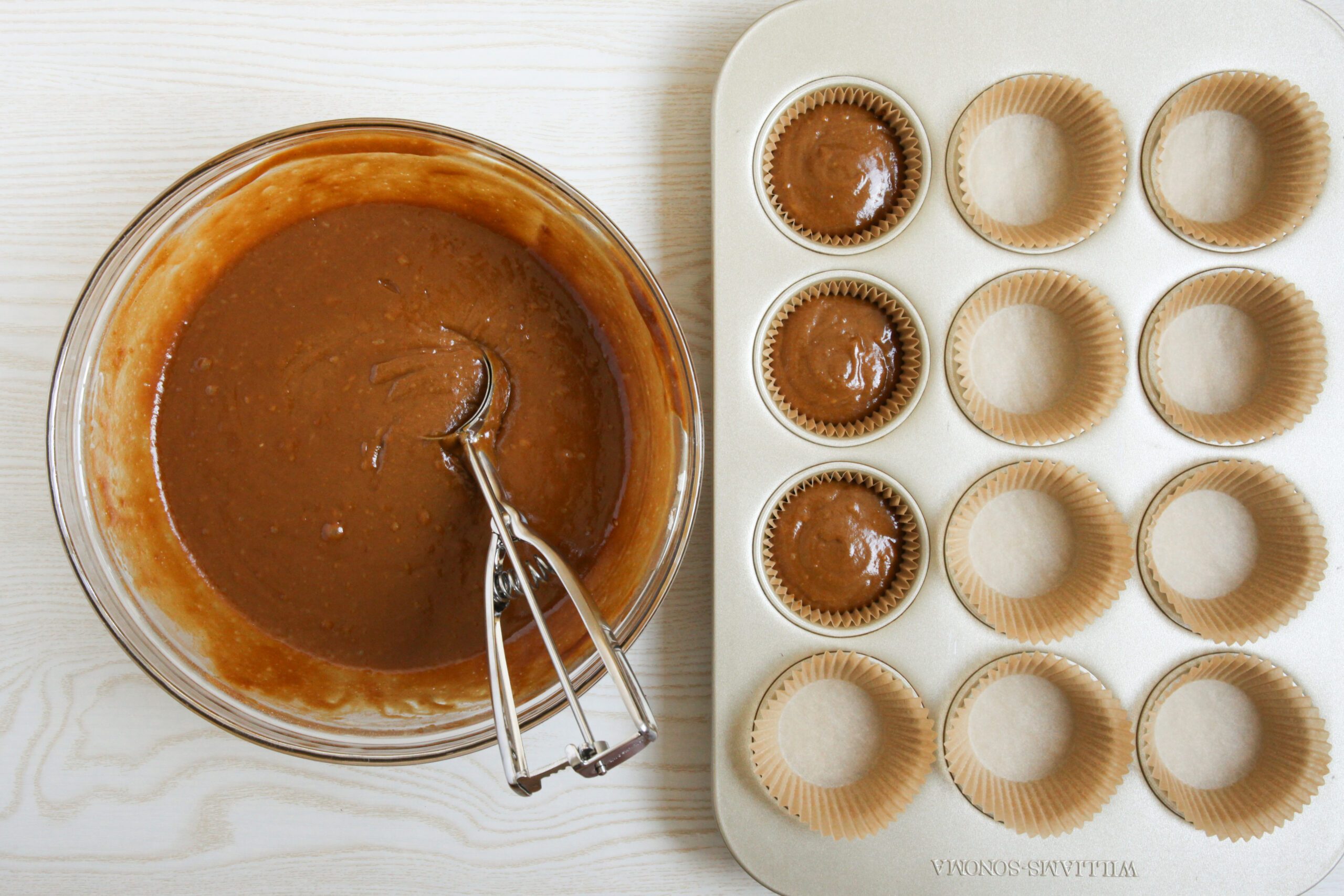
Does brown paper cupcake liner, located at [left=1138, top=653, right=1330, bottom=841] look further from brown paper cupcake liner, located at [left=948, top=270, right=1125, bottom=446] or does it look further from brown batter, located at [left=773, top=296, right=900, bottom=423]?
brown batter, located at [left=773, top=296, right=900, bottom=423]

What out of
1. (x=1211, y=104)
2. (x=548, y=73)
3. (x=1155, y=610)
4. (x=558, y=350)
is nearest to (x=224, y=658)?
(x=558, y=350)

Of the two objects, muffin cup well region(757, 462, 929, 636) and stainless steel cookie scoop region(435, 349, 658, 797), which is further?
muffin cup well region(757, 462, 929, 636)

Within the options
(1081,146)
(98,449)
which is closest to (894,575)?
(1081,146)

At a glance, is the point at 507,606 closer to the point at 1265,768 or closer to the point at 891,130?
the point at 891,130

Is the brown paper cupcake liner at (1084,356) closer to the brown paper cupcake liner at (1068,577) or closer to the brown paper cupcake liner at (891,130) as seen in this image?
the brown paper cupcake liner at (1068,577)

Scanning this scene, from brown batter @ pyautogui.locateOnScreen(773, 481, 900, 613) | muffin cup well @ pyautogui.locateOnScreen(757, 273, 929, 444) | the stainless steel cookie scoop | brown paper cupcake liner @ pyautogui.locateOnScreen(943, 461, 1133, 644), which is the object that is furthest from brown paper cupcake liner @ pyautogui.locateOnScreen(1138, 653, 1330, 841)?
the stainless steel cookie scoop

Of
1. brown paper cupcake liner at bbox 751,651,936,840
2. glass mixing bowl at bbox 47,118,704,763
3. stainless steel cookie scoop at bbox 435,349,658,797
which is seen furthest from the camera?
brown paper cupcake liner at bbox 751,651,936,840

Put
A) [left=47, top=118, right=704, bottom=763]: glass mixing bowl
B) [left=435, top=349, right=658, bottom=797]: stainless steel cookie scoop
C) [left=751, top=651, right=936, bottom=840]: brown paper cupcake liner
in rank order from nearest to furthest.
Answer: [left=435, top=349, right=658, bottom=797]: stainless steel cookie scoop → [left=47, top=118, right=704, bottom=763]: glass mixing bowl → [left=751, top=651, right=936, bottom=840]: brown paper cupcake liner

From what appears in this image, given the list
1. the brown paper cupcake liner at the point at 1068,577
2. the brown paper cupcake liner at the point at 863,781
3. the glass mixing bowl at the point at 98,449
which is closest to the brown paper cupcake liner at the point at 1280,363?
the brown paper cupcake liner at the point at 1068,577
